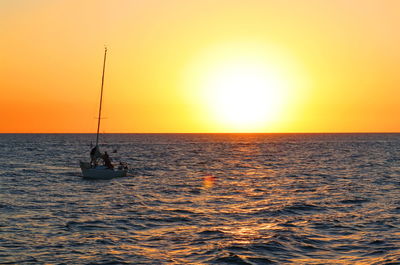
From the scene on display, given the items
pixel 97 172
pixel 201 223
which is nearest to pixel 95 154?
pixel 97 172

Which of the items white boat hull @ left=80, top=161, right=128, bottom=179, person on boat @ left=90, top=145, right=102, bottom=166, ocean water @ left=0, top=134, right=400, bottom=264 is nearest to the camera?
ocean water @ left=0, top=134, right=400, bottom=264

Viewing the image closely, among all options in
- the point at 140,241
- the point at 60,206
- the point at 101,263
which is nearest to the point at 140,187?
the point at 60,206

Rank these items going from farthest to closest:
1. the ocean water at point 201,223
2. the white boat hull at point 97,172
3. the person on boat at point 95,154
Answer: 1. the white boat hull at point 97,172
2. the person on boat at point 95,154
3. the ocean water at point 201,223

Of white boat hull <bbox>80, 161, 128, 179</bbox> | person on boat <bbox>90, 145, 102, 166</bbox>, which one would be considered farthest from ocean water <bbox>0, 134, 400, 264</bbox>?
person on boat <bbox>90, 145, 102, 166</bbox>

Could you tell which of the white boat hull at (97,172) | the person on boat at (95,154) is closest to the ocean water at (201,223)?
the white boat hull at (97,172)

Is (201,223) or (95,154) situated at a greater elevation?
(95,154)

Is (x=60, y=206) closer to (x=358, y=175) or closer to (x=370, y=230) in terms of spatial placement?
(x=370, y=230)

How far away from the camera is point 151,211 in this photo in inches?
1259

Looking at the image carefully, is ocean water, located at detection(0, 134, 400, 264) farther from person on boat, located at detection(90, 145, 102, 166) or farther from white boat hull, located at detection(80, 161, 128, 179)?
person on boat, located at detection(90, 145, 102, 166)

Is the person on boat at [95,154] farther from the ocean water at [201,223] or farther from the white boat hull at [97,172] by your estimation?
the ocean water at [201,223]

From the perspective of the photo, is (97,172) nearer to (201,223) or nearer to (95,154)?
(95,154)

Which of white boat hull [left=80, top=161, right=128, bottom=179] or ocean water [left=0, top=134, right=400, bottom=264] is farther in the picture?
white boat hull [left=80, top=161, right=128, bottom=179]

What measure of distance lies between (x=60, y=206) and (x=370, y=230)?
22.4 meters

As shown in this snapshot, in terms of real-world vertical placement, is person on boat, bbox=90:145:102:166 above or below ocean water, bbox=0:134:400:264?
above
